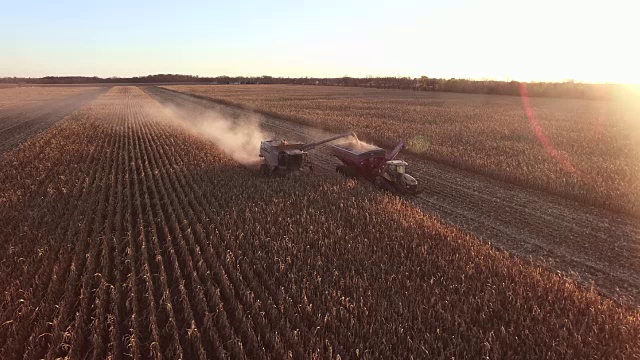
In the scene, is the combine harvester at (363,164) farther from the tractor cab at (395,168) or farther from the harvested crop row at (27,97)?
the harvested crop row at (27,97)

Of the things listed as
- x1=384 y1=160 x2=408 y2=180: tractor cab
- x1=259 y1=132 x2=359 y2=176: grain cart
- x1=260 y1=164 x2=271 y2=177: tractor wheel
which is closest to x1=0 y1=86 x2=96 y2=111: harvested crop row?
x1=260 y1=164 x2=271 y2=177: tractor wheel

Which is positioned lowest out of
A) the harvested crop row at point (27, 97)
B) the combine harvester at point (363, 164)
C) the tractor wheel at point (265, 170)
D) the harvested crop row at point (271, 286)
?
the harvested crop row at point (27, 97)

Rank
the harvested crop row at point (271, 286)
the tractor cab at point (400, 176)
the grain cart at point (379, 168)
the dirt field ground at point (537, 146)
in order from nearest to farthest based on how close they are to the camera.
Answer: the harvested crop row at point (271, 286) → the tractor cab at point (400, 176) → the grain cart at point (379, 168) → the dirt field ground at point (537, 146)

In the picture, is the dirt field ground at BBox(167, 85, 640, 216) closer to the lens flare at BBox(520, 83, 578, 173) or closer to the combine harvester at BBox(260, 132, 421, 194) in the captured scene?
the lens flare at BBox(520, 83, 578, 173)

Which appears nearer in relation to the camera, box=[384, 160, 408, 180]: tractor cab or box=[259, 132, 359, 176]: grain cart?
box=[384, 160, 408, 180]: tractor cab

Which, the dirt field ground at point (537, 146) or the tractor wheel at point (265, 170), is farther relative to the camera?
the tractor wheel at point (265, 170)

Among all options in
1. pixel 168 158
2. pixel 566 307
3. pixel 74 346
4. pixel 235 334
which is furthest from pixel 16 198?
pixel 566 307

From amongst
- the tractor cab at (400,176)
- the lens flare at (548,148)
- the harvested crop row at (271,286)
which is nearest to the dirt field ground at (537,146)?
the lens flare at (548,148)
